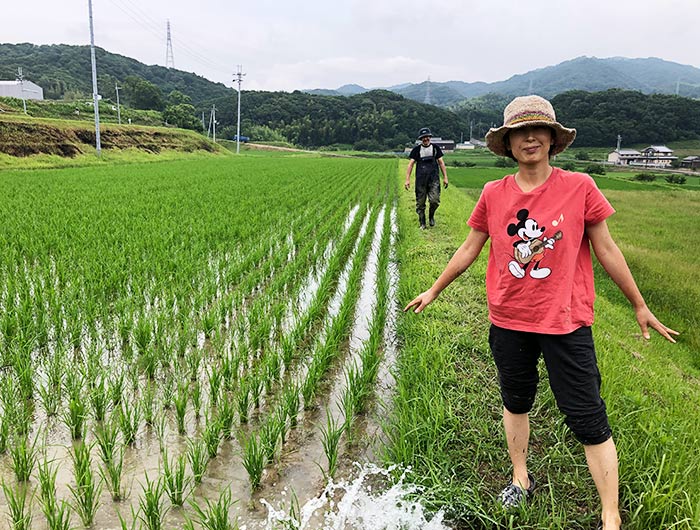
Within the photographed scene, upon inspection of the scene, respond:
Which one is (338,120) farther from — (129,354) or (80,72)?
(129,354)

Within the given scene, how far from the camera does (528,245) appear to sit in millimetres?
1594

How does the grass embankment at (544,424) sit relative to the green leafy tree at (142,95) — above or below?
below

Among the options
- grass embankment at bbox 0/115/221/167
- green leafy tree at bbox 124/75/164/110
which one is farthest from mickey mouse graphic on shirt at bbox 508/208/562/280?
green leafy tree at bbox 124/75/164/110

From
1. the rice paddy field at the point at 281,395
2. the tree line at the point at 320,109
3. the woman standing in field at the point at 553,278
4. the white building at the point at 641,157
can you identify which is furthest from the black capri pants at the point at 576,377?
the tree line at the point at 320,109

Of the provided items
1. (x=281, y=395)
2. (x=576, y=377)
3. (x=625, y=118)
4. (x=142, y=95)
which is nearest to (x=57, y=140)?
(x=281, y=395)

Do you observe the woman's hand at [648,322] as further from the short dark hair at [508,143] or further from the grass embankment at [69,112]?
the grass embankment at [69,112]

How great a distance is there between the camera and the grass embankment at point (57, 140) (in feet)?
62.4

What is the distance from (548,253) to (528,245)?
7 centimetres

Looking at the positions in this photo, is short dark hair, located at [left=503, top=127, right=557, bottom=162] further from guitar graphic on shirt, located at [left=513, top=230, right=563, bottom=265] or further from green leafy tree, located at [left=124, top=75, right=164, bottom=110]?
green leafy tree, located at [left=124, top=75, right=164, bottom=110]

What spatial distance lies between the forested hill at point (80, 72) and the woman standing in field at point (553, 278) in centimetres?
6819

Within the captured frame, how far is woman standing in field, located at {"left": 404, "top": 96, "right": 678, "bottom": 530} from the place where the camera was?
1.53m

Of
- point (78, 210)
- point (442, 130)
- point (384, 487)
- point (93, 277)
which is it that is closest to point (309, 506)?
point (384, 487)

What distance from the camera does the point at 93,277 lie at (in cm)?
414

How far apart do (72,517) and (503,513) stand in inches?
66.2
